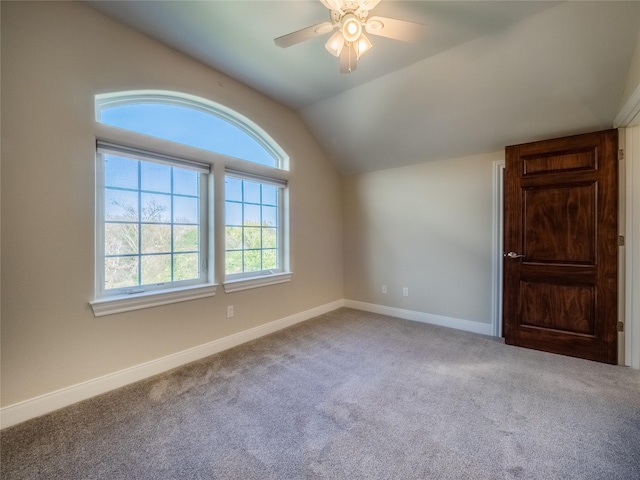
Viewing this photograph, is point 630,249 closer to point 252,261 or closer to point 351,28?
point 351,28

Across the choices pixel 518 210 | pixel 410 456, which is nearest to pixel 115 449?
pixel 410 456

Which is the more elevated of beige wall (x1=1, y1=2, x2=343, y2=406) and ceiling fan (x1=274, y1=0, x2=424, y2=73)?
ceiling fan (x1=274, y1=0, x2=424, y2=73)

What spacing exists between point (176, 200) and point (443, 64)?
272 centimetres

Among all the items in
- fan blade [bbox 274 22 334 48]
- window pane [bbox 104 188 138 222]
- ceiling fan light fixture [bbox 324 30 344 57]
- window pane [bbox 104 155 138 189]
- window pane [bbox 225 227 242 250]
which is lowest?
window pane [bbox 225 227 242 250]

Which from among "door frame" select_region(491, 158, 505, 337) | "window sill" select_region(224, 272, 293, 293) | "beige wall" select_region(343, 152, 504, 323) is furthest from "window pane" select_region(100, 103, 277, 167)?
"door frame" select_region(491, 158, 505, 337)

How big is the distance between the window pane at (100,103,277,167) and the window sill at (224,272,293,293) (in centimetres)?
133

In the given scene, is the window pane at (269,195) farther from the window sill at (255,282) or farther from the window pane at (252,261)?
the window sill at (255,282)

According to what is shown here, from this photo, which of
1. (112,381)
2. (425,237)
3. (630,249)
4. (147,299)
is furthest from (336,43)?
(630,249)

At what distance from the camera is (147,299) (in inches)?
88.2

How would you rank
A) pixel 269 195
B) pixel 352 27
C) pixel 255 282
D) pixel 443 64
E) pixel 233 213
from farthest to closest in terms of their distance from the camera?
pixel 269 195
pixel 255 282
pixel 233 213
pixel 443 64
pixel 352 27

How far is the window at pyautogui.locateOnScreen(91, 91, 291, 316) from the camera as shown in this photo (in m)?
2.14

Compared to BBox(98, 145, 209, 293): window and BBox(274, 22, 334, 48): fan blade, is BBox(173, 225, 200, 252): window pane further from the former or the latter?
BBox(274, 22, 334, 48): fan blade

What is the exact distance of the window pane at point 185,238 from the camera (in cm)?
254

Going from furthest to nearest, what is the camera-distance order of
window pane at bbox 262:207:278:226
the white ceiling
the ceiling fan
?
window pane at bbox 262:207:278:226, the white ceiling, the ceiling fan
